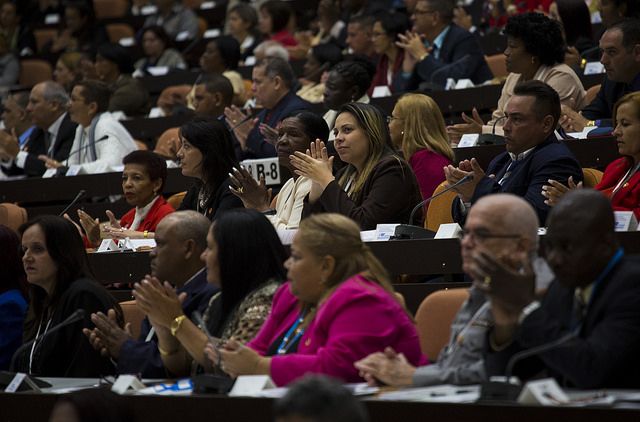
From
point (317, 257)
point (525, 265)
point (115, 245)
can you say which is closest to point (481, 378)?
point (525, 265)

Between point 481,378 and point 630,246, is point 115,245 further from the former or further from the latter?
point 481,378

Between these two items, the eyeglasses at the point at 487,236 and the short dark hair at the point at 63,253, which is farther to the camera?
the short dark hair at the point at 63,253

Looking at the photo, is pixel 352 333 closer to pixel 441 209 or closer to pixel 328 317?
pixel 328 317

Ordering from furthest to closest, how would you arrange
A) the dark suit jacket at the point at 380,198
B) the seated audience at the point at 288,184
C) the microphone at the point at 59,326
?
the seated audience at the point at 288,184 → the dark suit jacket at the point at 380,198 → the microphone at the point at 59,326

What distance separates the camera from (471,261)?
281 centimetres

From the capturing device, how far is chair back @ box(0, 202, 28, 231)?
5.84 meters

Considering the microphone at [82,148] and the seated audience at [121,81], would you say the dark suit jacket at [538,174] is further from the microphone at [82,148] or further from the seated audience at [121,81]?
the seated audience at [121,81]

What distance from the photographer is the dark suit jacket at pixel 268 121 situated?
6293 millimetres

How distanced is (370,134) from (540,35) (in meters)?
1.39

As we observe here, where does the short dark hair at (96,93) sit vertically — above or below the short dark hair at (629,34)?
below

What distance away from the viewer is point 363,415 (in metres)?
2.09

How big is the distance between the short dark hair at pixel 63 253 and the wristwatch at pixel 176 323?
2.57ft

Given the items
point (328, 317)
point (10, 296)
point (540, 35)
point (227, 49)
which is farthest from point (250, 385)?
point (227, 49)

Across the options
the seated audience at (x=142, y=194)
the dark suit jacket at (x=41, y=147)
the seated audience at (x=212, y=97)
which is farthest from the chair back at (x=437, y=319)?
the dark suit jacket at (x=41, y=147)
